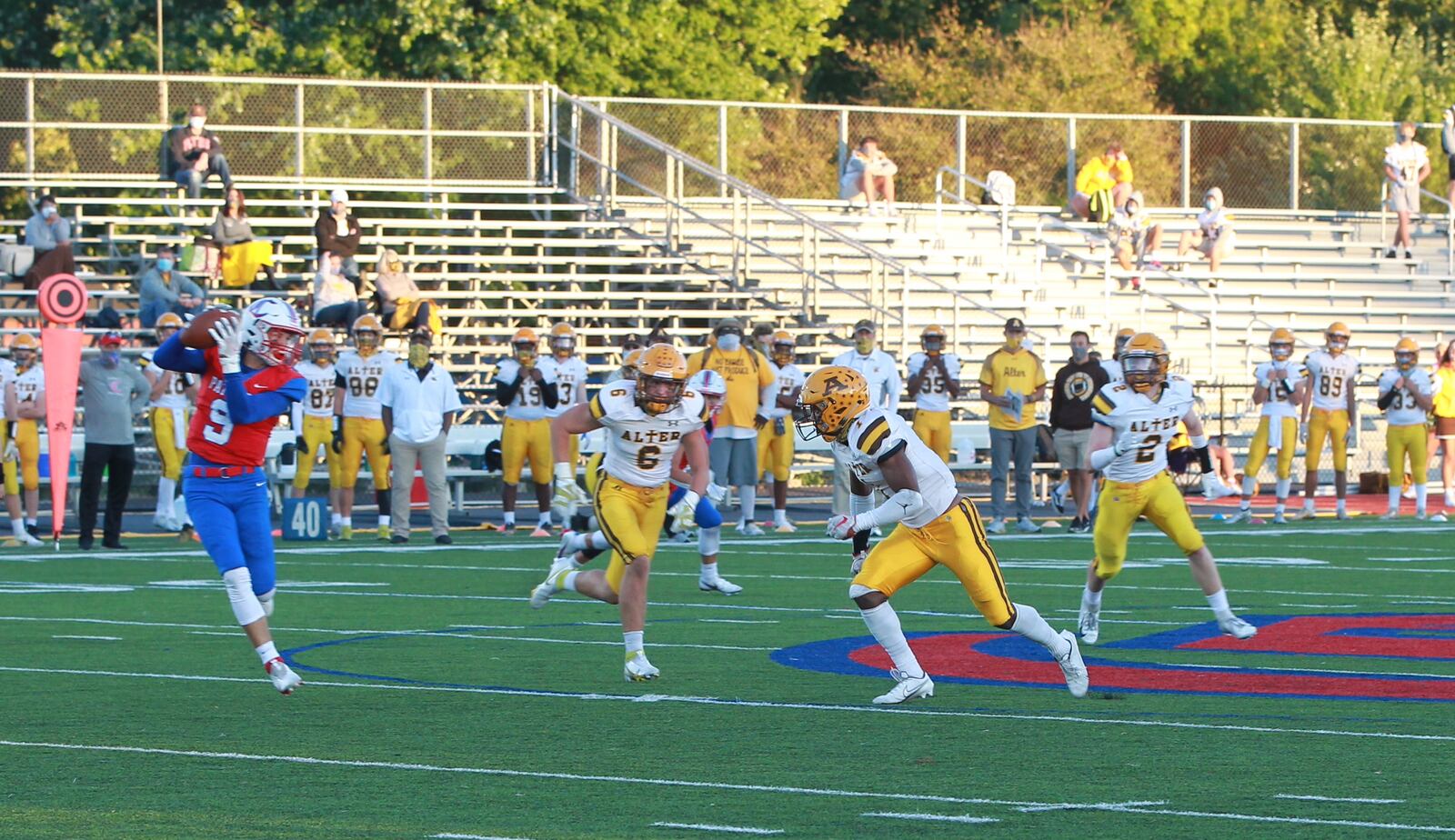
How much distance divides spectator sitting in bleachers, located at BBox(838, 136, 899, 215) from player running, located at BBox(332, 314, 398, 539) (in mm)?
10885

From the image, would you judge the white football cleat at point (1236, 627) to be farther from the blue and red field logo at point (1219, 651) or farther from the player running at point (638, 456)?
the player running at point (638, 456)

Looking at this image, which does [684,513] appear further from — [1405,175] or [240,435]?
[1405,175]

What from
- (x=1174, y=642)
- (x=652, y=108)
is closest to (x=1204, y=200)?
(x=652, y=108)

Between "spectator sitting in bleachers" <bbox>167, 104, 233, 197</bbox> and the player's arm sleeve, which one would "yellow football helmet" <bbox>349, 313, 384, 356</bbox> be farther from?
the player's arm sleeve

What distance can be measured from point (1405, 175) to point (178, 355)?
23807 mm

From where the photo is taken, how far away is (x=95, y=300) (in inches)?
989

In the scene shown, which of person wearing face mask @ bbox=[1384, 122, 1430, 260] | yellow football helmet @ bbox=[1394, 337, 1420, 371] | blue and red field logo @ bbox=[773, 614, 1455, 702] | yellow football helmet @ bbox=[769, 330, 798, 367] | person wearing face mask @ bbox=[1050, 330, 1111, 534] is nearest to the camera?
blue and red field logo @ bbox=[773, 614, 1455, 702]

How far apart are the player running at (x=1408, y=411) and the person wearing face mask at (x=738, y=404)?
5840 millimetres

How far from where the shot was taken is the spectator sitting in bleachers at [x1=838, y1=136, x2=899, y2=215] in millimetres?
28688

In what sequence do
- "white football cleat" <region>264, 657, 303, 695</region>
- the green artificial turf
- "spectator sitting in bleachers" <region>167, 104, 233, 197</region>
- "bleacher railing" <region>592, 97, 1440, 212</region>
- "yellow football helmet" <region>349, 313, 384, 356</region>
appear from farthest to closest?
"bleacher railing" <region>592, 97, 1440, 212</region> < "spectator sitting in bleachers" <region>167, 104, 233, 197</region> < "yellow football helmet" <region>349, 313, 384, 356</region> < "white football cleat" <region>264, 657, 303, 695</region> < the green artificial turf

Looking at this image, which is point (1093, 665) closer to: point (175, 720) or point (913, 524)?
point (913, 524)

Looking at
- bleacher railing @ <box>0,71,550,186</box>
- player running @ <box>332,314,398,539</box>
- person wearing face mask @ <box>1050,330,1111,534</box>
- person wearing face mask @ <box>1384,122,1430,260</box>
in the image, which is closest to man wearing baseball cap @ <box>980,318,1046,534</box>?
person wearing face mask @ <box>1050,330,1111,534</box>

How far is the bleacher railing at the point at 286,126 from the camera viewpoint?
26.5 meters

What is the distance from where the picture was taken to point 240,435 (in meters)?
9.69
